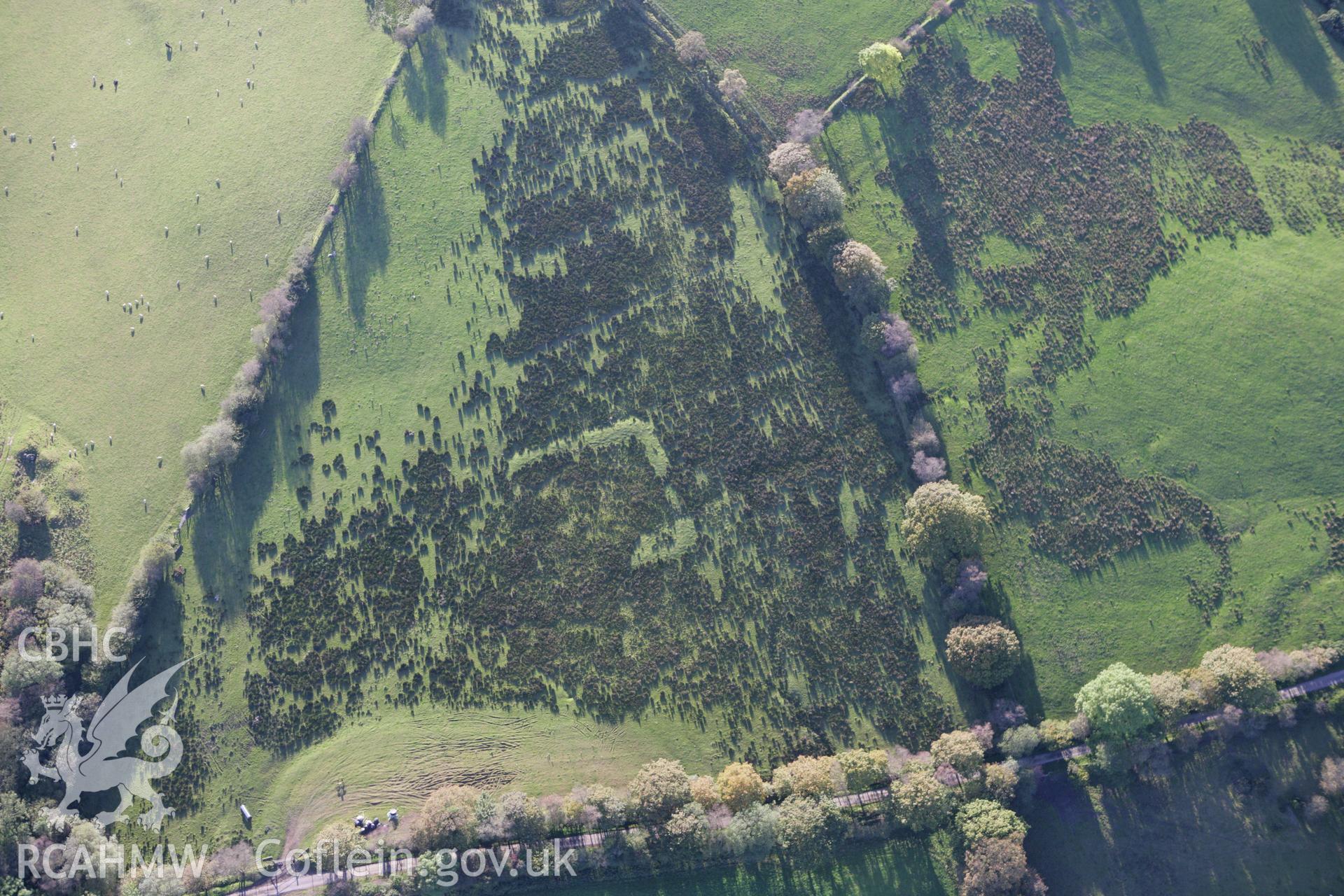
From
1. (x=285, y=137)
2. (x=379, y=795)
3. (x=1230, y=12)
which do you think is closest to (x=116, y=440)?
(x=285, y=137)

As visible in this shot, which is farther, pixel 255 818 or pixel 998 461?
pixel 998 461

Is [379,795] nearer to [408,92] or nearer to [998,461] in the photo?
[998,461]

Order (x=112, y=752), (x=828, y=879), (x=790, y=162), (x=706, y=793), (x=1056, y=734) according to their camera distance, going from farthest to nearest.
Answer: (x=790, y=162), (x=112, y=752), (x=1056, y=734), (x=828, y=879), (x=706, y=793)

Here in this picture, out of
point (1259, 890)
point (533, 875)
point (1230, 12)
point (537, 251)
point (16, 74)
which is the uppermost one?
point (16, 74)

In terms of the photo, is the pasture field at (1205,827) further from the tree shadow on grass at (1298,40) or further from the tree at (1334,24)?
the tree at (1334,24)

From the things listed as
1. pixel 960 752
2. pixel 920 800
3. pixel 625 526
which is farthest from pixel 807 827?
pixel 625 526

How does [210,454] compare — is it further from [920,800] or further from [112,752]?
[920,800]

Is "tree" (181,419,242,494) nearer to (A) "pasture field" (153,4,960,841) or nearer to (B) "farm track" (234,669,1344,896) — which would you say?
(A) "pasture field" (153,4,960,841)
